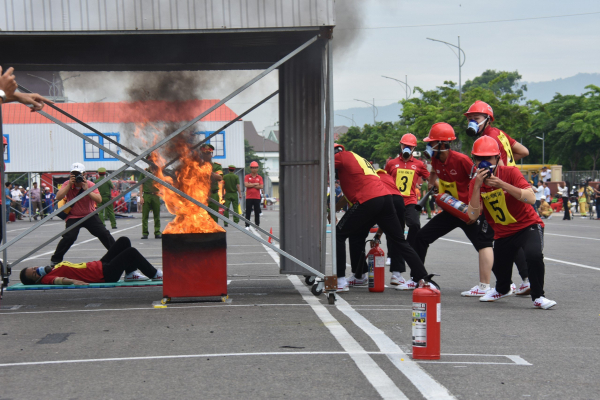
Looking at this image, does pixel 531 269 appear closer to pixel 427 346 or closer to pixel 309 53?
pixel 427 346

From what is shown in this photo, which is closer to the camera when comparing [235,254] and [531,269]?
[531,269]

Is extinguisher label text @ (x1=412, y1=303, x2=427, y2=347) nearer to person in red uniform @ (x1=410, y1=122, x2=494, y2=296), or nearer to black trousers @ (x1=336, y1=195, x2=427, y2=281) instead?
black trousers @ (x1=336, y1=195, x2=427, y2=281)

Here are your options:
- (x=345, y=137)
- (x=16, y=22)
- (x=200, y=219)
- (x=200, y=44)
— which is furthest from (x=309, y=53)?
(x=345, y=137)

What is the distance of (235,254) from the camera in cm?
1466

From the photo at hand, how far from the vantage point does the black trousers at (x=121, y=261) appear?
28.9ft

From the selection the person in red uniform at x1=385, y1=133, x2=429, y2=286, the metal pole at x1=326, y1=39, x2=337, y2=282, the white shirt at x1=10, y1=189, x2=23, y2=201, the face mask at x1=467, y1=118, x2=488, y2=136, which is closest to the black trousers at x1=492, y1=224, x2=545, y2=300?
the face mask at x1=467, y1=118, x2=488, y2=136

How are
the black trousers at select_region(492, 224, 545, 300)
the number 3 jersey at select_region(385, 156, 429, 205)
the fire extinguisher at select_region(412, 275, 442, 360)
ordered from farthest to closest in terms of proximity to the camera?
the number 3 jersey at select_region(385, 156, 429, 205) → the black trousers at select_region(492, 224, 545, 300) → the fire extinguisher at select_region(412, 275, 442, 360)

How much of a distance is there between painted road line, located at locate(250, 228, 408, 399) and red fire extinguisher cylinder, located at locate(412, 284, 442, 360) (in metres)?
0.34

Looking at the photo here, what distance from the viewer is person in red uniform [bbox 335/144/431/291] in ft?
27.2

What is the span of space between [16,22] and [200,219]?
2703 mm

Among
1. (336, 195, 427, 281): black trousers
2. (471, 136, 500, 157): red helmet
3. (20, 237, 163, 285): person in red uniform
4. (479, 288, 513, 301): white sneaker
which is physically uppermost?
(471, 136, 500, 157): red helmet

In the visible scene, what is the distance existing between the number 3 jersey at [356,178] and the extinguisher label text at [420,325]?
3439 mm

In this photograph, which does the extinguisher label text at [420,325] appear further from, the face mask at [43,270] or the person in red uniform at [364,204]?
the face mask at [43,270]

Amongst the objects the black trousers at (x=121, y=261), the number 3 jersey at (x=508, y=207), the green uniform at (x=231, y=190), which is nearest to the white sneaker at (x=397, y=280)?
the number 3 jersey at (x=508, y=207)
